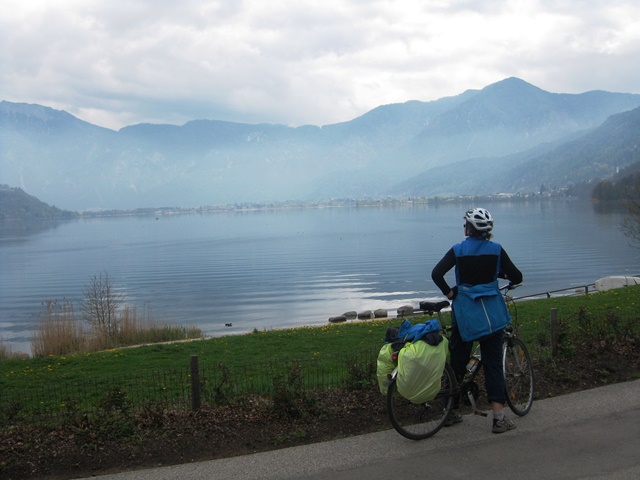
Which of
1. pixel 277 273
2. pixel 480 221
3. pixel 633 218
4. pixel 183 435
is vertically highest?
pixel 480 221

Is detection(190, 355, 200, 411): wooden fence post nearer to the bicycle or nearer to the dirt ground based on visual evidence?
the dirt ground

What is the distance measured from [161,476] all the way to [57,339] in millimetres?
18713

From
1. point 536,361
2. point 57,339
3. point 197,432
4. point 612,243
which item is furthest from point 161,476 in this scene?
point 612,243

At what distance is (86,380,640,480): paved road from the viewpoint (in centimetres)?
547

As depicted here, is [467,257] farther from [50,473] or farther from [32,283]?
[32,283]

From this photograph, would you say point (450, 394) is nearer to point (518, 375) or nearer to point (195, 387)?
point (518, 375)

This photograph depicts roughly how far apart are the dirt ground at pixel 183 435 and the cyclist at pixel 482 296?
3.85ft

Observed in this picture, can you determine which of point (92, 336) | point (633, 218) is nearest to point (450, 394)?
point (92, 336)

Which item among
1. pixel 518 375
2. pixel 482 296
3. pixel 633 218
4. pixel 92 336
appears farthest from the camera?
pixel 633 218

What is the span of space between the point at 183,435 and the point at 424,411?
2.38 metres

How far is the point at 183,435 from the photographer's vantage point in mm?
6535

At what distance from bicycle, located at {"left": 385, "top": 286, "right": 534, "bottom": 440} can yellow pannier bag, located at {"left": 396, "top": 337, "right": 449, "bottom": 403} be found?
0.14 metres

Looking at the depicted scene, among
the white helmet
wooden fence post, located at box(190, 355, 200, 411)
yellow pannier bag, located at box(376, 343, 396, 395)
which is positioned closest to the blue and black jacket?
the white helmet

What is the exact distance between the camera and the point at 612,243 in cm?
7956
